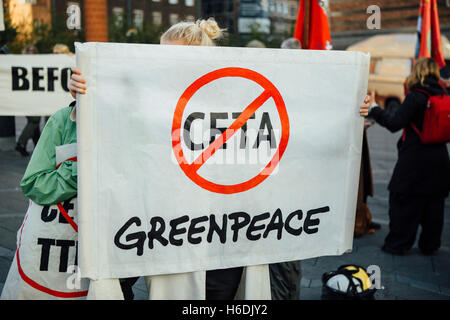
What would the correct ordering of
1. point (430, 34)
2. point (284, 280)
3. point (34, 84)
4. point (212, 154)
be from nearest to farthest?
point (212, 154) → point (284, 280) → point (430, 34) → point (34, 84)

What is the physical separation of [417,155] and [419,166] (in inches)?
3.7

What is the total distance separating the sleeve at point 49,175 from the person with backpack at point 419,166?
3.01 meters

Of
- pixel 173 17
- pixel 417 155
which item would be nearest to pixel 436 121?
pixel 417 155

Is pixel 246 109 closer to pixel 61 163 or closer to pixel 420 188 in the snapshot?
pixel 61 163

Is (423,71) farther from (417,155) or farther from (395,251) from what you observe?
(395,251)

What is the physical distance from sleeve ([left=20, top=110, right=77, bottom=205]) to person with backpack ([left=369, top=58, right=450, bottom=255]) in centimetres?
301

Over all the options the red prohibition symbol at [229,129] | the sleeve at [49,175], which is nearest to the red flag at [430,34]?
the red prohibition symbol at [229,129]

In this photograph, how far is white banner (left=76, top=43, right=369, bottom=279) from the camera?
2006 millimetres

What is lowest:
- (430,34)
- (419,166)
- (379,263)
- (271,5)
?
(379,263)

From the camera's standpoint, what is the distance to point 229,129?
2.16m

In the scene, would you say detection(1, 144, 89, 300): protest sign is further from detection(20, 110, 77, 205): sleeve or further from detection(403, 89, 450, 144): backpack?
detection(403, 89, 450, 144): backpack

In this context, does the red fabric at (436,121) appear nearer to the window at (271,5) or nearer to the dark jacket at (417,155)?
the dark jacket at (417,155)

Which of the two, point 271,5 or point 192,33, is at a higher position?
point 271,5

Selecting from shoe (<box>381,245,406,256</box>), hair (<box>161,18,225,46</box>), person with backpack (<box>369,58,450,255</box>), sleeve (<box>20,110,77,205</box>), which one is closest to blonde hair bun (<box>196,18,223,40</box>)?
hair (<box>161,18,225,46</box>)
